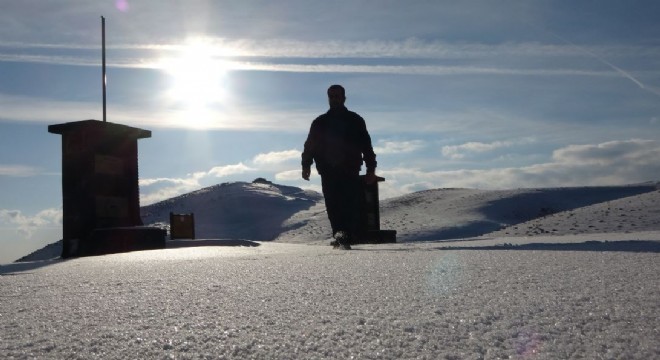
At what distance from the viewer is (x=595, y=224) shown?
1026 cm

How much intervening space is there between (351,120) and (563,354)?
5.10 m

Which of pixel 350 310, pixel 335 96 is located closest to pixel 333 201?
pixel 335 96

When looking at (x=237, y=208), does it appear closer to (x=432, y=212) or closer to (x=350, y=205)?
(x=432, y=212)

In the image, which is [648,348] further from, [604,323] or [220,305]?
[220,305]

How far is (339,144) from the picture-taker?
6.30 metres

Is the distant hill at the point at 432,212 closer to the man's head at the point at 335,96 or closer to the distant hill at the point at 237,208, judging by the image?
the distant hill at the point at 237,208

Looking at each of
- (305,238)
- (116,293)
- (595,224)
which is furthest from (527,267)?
(305,238)

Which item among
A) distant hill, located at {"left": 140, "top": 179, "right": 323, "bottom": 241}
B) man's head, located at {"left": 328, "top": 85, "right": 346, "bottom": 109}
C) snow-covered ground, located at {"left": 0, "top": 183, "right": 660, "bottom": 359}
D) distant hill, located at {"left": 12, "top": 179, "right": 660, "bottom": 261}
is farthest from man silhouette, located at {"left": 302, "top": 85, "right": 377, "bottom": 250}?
distant hill, located at {"left": 140, "top": 179, "right": 323, "bottom": 241}

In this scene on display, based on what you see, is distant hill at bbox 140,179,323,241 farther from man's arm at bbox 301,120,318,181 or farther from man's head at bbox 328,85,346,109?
man's head at bbox 328,85,346,109

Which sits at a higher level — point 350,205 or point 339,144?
point 339,144

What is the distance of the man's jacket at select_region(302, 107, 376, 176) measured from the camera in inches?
247

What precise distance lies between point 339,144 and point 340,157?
0.13 meters

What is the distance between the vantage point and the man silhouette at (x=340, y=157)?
6.22 m

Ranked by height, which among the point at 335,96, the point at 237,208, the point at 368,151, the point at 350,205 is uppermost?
the point at 237,208
